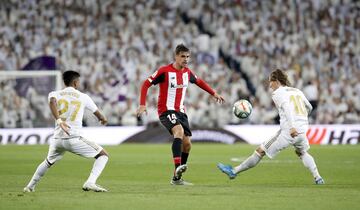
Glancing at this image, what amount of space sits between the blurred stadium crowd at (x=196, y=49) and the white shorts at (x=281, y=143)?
16.4 meters

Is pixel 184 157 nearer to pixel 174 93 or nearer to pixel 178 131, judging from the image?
pixel 178 131

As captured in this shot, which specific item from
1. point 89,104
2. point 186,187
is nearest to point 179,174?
point 186,187

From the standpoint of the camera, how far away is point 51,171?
18.3 metres

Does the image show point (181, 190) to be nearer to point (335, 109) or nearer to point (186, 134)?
point (186, 134)

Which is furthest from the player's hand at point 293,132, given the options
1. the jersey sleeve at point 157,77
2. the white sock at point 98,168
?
the white sock at point 98,168

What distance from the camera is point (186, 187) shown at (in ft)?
46.0

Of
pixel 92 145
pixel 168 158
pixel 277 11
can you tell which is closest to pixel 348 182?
pixel 92 145

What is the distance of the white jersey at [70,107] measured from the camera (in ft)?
43.0

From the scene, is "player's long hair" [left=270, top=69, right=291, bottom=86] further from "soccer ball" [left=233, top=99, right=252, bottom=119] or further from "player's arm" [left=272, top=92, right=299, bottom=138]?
"soccer ball" [left=233, top=99, right=252, bottom=119]

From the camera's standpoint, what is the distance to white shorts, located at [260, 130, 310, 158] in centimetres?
1439

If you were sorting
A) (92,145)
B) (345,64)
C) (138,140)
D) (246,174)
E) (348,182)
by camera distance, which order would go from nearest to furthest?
(92,145)
(348,182)
(246,174)
(138,140)
(345,64)

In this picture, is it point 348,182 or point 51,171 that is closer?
point 348,182

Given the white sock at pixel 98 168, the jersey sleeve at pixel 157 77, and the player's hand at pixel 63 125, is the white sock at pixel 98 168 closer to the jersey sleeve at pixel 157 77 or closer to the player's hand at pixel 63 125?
the player's hand at pixel 63 125

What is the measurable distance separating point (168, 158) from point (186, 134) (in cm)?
743
